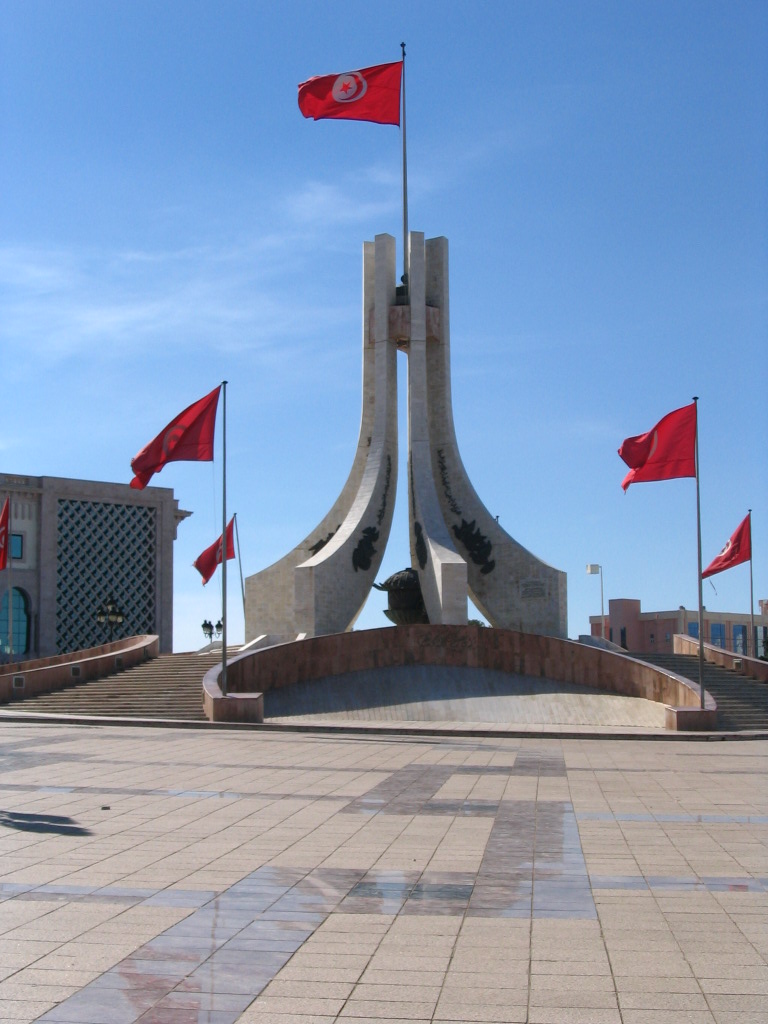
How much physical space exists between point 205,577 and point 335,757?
46.8 feet

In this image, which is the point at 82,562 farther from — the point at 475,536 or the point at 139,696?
the point at 139,696

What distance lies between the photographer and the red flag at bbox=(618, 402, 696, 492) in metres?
16.3

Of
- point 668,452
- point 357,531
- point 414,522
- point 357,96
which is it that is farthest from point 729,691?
point 357,96

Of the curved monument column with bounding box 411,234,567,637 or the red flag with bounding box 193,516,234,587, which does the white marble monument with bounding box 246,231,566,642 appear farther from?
Answer: the red flag with bounding box 193,516,234,587

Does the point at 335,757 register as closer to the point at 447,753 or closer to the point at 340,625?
the point at 447,753

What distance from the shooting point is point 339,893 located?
5.37m

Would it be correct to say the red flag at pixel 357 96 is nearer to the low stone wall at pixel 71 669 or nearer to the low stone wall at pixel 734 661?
the low stone wall at pixel 71 669

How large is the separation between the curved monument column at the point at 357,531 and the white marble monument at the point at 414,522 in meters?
0.03

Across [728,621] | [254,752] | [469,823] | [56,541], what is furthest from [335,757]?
[728,621]

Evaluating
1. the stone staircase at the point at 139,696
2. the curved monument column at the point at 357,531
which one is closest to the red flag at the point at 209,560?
the curved monument column at the point at 357,531

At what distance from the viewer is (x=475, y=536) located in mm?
27359

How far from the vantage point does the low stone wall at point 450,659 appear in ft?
63.8

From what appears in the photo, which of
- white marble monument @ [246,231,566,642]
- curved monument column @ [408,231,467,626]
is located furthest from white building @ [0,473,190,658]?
curved monument column @ [408,231,467,626]

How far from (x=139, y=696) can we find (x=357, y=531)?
8.44m
